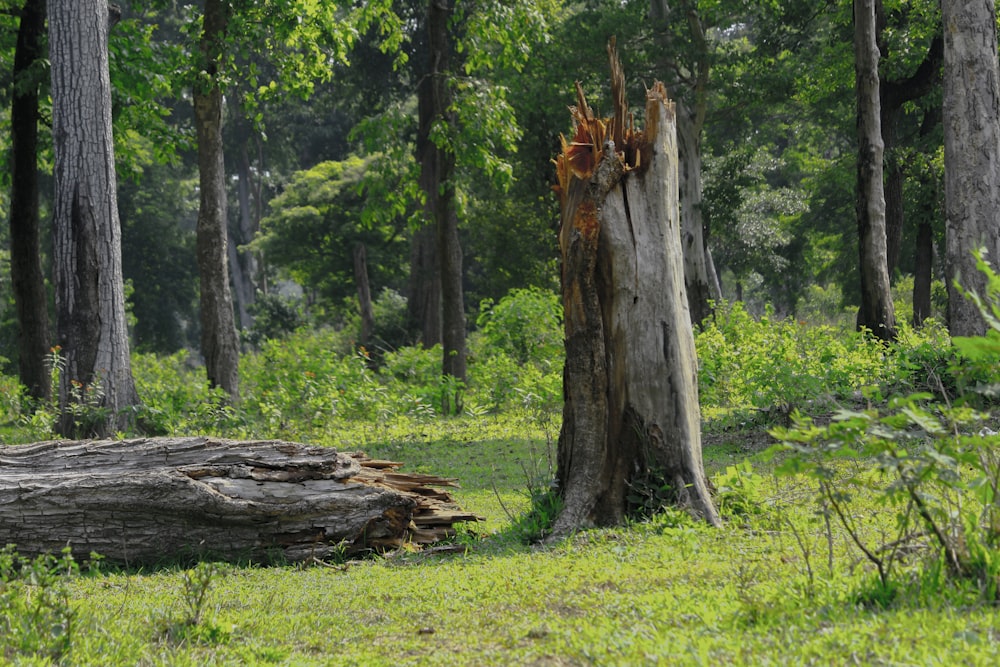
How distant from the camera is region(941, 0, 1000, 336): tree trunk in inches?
483

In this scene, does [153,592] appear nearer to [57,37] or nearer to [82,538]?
[82,538]

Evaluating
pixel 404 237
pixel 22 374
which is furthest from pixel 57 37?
pixel 404 237

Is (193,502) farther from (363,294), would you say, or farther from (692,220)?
(363,294)

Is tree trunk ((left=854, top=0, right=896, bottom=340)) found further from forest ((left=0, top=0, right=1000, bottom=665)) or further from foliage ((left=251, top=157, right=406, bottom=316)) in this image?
foliage ((left=251, top=157, right=406, bottom=316))

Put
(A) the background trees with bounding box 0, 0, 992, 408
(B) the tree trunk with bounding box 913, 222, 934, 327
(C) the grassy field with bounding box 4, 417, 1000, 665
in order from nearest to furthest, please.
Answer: (C) the grassy field with bounding box 4, 417, 1000, 665, (A) the background trees with bounding box 0, 0, 992, 408, (B) the tree trunk with bounding box 913, 222, 934, 327

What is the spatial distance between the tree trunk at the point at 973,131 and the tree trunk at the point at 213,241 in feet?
35.7

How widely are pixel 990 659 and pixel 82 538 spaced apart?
18.4ft

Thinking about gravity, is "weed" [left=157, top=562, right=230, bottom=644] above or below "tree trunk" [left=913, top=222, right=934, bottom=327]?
below

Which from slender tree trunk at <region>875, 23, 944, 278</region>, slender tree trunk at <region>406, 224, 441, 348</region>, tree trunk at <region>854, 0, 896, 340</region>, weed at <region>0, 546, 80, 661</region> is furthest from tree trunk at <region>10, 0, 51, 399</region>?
slender tree trunk at <region>875, 23, 944, 278</region>

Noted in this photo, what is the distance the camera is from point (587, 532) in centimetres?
663

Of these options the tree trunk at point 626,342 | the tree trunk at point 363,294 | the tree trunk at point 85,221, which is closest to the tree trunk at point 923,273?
the tree trunk at point 363,294

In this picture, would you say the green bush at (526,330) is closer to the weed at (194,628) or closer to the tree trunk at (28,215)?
the tree trunk at (28,215)

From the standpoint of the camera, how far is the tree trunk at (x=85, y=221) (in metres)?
12.1

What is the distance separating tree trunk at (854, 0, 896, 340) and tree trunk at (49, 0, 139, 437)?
11.3 metres
